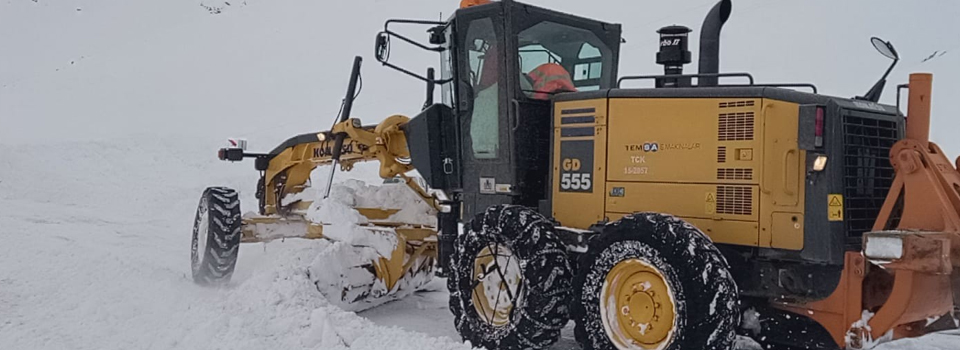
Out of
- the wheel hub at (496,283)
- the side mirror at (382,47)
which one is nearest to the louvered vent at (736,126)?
the wheel hub at (496,283)

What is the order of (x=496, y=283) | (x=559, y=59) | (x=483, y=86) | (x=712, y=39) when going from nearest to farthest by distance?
(x=496, y=283) < (x=712, y=39) < (x=483, y=86) < (x=559, y=59)

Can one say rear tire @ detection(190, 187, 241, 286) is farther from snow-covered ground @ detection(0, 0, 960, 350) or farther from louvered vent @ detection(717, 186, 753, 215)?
louvered vent @ detection(717, 186, 753, 215)

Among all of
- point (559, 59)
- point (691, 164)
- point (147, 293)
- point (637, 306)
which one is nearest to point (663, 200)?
point (691, 164)

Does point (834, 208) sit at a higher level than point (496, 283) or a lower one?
higher

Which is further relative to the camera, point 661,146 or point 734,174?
point 661,146

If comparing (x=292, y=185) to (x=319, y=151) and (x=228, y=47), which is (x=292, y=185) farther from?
(x=228, y=47)

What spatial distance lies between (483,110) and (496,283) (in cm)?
149

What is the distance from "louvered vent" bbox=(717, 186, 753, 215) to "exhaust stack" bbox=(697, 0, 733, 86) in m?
1.38

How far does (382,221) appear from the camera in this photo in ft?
29.7

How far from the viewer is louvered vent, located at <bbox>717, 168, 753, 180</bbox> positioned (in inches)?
229

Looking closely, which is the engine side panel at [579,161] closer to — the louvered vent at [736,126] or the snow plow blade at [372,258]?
the louvered vent at [736,126]

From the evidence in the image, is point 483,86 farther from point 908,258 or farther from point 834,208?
point 908,258

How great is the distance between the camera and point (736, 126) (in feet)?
19.4

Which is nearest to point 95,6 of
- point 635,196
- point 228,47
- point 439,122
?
point 228,47
